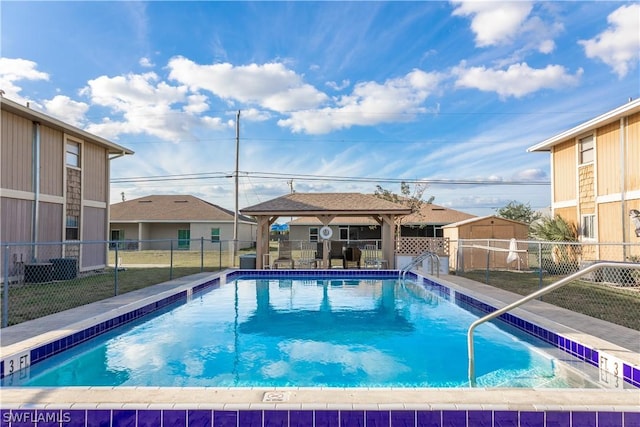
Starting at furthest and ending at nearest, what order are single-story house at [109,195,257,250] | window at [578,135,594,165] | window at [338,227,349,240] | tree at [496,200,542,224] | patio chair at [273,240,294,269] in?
1. tree at [496,200,542,224]
2. single-story house at [109,195,257,250]
3. window at [338,227,349,240]
4. patio chair at [273,240,294,269]
5. window at [578,135,594,165]

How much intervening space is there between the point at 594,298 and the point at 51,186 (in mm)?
15322

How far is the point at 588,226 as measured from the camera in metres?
13.7

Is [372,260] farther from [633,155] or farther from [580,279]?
[633,155]

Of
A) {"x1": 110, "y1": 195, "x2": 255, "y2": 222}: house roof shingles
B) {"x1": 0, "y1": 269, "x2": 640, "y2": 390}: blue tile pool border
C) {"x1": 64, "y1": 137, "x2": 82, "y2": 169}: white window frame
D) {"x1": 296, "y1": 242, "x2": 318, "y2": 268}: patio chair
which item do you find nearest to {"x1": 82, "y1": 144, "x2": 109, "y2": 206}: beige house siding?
{"x1": 64, "y1": 137, "x2": 82, "y2": 169}: white window frame

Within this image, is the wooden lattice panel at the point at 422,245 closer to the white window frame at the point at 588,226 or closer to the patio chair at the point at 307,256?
the patio chair at the point at 307,256

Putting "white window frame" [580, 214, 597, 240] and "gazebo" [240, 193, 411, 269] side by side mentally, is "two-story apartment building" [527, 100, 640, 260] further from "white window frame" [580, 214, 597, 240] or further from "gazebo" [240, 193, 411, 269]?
"gazebo" [240, 193, 411, 269]

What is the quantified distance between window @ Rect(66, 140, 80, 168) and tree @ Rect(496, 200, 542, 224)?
37.9 metres

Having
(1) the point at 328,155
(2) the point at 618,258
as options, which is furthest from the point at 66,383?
(1) the point at 328,155

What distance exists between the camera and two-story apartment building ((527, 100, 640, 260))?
11508mm

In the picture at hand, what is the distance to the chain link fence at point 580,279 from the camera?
7.15 m

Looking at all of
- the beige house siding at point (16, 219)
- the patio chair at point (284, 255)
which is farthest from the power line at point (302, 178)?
the beige house siding at point (16, 219)

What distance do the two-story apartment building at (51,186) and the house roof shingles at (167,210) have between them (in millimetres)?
15313

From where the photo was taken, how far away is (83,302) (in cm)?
780

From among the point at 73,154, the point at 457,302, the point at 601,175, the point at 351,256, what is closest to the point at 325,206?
the point at 351,256
